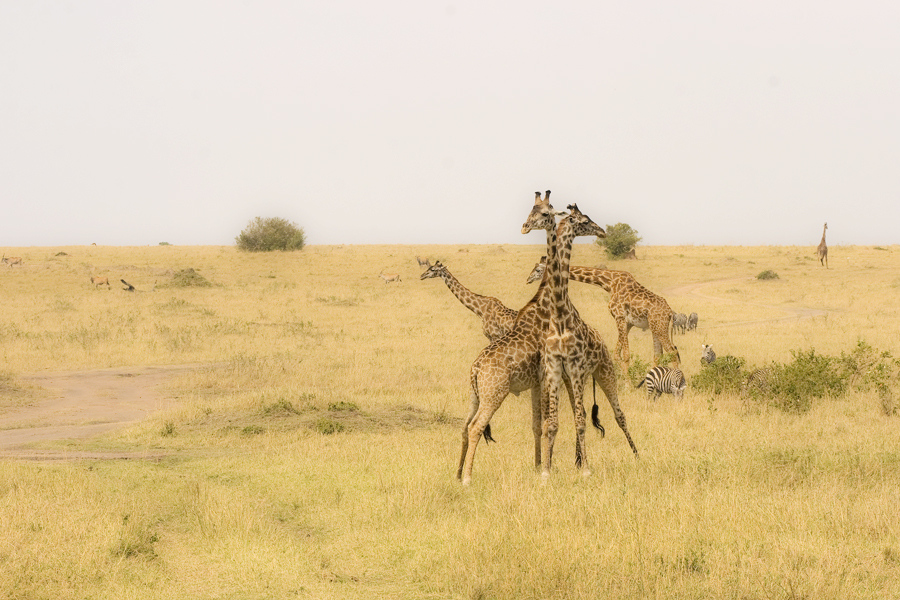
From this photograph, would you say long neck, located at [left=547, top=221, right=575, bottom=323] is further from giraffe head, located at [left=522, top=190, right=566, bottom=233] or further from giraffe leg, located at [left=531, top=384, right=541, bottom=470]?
giraffe leg, located at [left=531, top=384, right=541, bottom=470]

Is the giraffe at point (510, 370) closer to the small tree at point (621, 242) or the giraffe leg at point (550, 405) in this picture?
the giraffe leg at point (550, 405)

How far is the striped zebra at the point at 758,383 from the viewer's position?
44.2 ft

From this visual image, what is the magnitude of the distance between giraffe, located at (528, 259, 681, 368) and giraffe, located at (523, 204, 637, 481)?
589 cm

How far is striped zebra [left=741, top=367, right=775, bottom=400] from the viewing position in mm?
13477

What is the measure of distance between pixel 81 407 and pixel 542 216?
33.9 feet

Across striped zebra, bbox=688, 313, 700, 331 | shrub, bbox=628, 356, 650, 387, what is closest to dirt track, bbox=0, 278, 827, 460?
shrub, bbox=628, 356, 650, 387

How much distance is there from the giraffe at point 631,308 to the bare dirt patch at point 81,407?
7.60m

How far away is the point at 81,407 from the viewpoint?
15242 millimetres

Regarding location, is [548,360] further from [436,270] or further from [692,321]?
[692,321]

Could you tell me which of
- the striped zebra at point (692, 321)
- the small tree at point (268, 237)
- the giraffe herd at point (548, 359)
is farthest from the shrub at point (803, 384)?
the small tree at point (268, 237)

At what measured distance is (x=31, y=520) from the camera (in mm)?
7754

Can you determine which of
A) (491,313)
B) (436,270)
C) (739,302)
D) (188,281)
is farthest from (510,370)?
(188,281)

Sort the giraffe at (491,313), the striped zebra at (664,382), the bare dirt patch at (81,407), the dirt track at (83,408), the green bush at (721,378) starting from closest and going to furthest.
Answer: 1. the dirt track at (83,408)
2. the bare dirt patch at (81,407)
3. the giraffe at (491,313)
4. the striped zebra at (664,382)
5. the green bush at (721,378)

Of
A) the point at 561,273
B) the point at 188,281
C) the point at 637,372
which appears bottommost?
the point at 637,372
